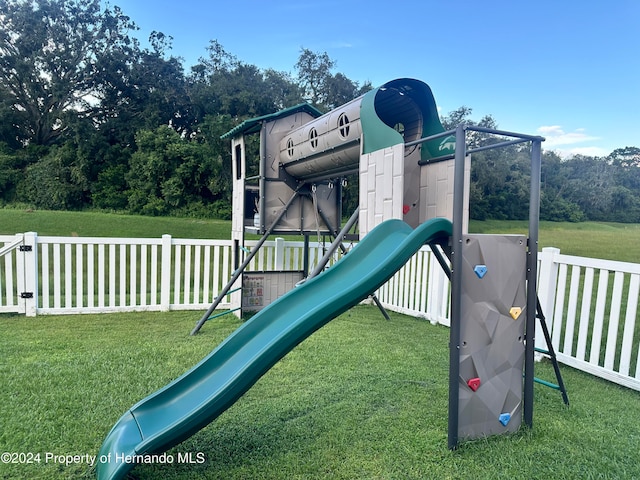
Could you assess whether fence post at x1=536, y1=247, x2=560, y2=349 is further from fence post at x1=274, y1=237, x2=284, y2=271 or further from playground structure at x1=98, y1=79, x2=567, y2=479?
fence post at x1=274, y1=237, x2=284, y2=271

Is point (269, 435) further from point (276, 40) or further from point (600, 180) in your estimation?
point (600, 180)

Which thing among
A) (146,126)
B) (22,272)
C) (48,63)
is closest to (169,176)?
(146,126)

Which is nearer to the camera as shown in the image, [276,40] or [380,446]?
[380,446]

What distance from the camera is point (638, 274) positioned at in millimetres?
3145

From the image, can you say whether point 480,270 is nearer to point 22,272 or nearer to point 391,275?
point 391,275

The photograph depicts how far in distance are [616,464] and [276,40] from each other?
1753 cm

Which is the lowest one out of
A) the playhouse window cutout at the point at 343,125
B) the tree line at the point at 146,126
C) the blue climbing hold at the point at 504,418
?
the blue climbing hold at the point at 504,418

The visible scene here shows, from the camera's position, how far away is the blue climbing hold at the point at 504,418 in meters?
2.42

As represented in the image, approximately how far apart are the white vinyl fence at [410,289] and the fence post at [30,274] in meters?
0.01

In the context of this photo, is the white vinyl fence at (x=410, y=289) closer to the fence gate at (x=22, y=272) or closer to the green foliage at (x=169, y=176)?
the fence gate at (x=22, y=272)

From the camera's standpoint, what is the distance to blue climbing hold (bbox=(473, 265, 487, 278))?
7.63 feet

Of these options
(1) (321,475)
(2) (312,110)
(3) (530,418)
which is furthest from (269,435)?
(2) (312,110)

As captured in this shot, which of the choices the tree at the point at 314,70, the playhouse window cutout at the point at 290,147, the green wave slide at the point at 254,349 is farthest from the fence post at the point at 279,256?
the tree at the point at 314,70

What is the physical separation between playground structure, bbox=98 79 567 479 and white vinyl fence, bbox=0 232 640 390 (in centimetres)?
115
